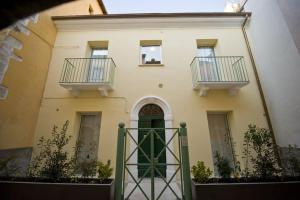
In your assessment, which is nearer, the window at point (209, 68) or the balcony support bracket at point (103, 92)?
the balcony support bracket at point (103, 92)

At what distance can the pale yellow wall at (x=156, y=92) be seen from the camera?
6.35 meters

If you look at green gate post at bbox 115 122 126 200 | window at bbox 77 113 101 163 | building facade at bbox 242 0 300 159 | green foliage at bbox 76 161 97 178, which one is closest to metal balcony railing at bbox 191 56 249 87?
building facade at bbox 242 0 300 159

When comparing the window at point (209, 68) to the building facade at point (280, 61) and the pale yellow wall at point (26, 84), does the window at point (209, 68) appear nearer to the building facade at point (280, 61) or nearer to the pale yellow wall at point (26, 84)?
the building facade at point (280, 61)

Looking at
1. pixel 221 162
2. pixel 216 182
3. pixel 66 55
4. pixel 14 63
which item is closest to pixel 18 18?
pixel 216 182

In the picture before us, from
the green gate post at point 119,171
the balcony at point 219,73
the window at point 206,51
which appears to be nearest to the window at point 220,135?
the balcony at point 219,73

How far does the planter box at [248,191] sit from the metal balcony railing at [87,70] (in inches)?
201

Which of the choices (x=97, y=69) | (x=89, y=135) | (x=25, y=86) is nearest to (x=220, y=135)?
(x=89, y=135)

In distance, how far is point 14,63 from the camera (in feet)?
18.5

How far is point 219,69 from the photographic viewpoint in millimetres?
7109

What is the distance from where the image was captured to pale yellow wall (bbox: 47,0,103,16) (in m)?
8.00

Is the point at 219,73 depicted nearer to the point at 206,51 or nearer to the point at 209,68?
the point at 209,68

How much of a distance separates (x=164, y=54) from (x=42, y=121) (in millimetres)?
6288

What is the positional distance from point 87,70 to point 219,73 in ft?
20.5

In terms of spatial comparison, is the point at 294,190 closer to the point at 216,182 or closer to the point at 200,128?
the point at 216,182
